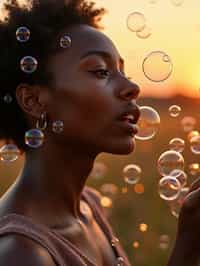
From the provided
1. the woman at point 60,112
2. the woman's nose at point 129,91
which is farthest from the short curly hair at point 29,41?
the woman's nose at point 129,91

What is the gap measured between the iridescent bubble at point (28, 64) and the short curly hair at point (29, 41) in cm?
4

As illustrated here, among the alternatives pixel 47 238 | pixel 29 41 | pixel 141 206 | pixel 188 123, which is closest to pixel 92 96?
pixel 29 41

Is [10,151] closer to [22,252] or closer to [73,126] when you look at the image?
[73,126]

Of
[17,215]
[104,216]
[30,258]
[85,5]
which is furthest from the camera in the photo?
[104,216]

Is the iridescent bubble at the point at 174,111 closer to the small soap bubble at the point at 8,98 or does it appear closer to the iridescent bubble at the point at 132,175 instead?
the iridescent bubble at the point at 132,175

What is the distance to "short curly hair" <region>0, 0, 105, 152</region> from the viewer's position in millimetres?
1576

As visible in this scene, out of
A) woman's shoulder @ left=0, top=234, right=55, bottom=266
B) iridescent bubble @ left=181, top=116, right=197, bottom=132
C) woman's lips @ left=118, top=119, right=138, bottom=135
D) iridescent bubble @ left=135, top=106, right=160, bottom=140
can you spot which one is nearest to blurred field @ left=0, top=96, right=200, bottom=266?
iridescent bubble @ left=181, top=116, right=197, bottom=132

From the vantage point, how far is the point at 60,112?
5.06ft

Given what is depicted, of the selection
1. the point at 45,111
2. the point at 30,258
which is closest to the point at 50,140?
the point at 45,111

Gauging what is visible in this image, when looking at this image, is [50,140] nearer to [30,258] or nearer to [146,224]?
[30,258]

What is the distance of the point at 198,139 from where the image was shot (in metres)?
1.93

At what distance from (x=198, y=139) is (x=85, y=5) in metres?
0.49

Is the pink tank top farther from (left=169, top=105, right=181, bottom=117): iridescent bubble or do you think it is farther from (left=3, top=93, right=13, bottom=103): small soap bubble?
(left=169, top=105, right=181, bottom=117): iridescent bubble

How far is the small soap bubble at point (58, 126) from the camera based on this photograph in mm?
1526
